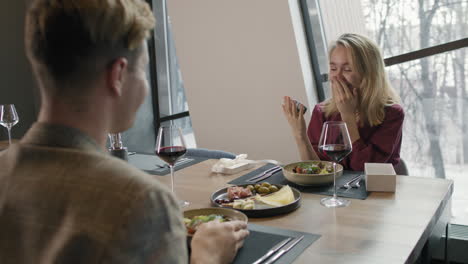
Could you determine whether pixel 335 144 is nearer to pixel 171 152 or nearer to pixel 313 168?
pixel 313 168

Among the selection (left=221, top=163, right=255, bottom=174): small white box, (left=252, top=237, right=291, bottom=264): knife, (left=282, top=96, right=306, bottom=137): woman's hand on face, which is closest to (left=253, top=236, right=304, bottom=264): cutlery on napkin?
(left=252, top=237, right=291, bottom=264): knife

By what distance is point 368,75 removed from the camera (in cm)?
243

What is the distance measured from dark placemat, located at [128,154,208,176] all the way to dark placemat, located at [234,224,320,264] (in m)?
0.83

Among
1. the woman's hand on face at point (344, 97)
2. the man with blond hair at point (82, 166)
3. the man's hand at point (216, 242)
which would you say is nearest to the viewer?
the man with blond hair at point (82, 166)

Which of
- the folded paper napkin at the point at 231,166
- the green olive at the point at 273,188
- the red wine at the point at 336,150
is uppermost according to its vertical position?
the red wine at the point at 336,150

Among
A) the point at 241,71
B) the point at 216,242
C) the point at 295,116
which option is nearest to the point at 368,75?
the point at 295,116

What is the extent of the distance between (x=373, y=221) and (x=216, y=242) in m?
0.50

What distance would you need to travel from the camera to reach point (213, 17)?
3752 mm

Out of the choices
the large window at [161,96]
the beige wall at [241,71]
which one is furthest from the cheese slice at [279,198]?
the large window at [161,96]

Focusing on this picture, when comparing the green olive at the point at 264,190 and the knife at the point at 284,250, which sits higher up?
the green olive at the point at 264,190

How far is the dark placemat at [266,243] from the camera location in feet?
3.56

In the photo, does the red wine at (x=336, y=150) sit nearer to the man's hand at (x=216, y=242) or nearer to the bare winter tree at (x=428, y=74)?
the man's hand at (x=216, y=242)

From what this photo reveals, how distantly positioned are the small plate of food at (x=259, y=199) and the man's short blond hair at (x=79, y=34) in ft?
2.59

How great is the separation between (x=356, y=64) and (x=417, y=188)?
966 mm
